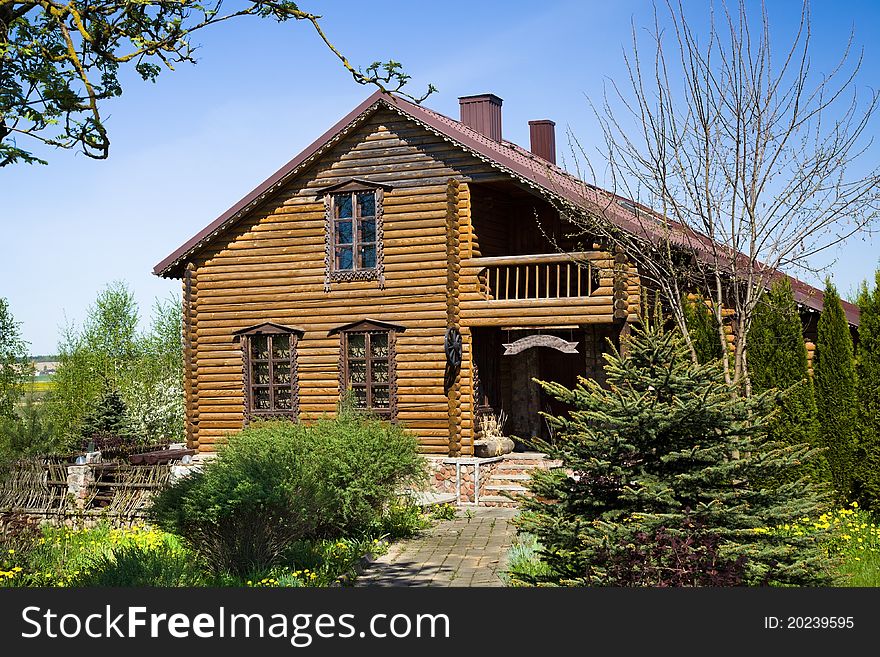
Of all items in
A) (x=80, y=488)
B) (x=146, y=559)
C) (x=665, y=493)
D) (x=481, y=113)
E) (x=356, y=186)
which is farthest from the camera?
(x=481, y=113)

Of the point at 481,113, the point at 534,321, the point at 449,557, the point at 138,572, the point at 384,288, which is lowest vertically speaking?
the point at 449,557

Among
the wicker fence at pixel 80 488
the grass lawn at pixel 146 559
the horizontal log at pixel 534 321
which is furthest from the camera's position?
the horizontal log at pixel 534 321

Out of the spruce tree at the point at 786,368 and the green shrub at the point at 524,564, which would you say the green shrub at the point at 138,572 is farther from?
the spruce tree at the point at 786,368

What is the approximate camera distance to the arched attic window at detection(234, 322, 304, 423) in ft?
67.2

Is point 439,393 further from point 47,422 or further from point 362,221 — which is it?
point 47,422

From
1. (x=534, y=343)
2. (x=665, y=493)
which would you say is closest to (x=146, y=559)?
(x=665, y=493)

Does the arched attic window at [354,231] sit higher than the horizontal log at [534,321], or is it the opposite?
the arched attic window at [354,231]

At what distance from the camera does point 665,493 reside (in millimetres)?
8047

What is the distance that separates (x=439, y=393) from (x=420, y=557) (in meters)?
6.77

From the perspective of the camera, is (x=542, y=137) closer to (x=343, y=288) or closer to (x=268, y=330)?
(x=343, y=288)

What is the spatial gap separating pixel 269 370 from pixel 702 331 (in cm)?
977

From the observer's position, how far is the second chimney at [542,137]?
25547 mm

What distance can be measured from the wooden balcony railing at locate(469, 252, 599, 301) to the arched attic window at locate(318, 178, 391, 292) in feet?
7.13

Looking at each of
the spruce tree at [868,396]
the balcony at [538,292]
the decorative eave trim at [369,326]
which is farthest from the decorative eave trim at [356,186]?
the spruce tree at [868,396]
